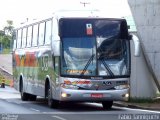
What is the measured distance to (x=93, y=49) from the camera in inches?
816

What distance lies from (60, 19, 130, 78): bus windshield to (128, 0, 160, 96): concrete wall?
602 centimetres

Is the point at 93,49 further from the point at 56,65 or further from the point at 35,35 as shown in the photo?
the point at 35,35

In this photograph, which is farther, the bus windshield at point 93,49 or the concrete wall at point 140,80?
the concrete wall at point 140,80

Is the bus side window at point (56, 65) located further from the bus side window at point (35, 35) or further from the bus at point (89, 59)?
the bus side window at point (35, 35)

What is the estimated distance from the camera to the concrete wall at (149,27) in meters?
26.9

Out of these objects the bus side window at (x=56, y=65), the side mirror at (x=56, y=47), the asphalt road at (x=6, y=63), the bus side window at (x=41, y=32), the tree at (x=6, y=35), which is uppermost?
the bus side window at (x=41, y=32)

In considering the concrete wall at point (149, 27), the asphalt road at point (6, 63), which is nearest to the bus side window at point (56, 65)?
the concrete wall at point (149, 27)

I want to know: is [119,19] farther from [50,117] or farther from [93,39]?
[50,117]

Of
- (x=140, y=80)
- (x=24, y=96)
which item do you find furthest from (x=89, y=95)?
(x=24, y=96)

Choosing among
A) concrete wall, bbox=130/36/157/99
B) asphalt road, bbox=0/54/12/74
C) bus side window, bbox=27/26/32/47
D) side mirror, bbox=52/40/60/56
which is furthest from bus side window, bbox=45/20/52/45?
asphalt road, bbox=0/54/12/74

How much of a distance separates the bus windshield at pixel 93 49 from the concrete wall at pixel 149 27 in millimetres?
6018

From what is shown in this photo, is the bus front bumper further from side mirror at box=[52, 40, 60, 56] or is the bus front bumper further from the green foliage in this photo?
the green foliage

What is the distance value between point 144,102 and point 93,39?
5.87m

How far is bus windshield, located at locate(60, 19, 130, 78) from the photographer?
67.6ft
